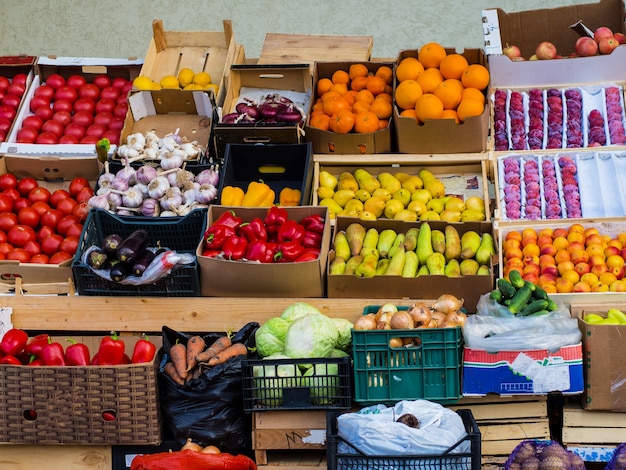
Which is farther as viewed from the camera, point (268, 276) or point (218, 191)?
point (218, 191)

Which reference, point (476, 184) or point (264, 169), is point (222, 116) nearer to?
point (264, 169)

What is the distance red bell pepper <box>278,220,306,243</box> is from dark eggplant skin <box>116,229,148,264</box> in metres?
0.67

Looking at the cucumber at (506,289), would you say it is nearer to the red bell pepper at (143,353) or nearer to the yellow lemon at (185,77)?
the red bell pepper at (143,353)

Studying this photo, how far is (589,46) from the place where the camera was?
590cm

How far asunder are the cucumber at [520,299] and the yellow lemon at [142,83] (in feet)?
9.33

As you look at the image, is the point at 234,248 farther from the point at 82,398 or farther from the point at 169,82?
the point at 169,82

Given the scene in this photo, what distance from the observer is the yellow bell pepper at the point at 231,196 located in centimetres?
538

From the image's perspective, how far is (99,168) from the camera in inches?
232

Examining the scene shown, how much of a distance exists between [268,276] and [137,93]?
1836 mm

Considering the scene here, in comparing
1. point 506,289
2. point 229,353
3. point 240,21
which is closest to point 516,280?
point 506,289

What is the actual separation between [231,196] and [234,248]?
0.59m

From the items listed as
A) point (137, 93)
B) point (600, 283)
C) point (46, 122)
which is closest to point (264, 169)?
point (137, 93)

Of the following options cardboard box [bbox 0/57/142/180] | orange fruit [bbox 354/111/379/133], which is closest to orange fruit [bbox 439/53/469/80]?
orange fruit [bbox 354/111/379/133]

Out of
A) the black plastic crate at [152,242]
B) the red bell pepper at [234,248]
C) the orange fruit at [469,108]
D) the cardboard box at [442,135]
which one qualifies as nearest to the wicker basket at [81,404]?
the black plastic crate at [152,242]
